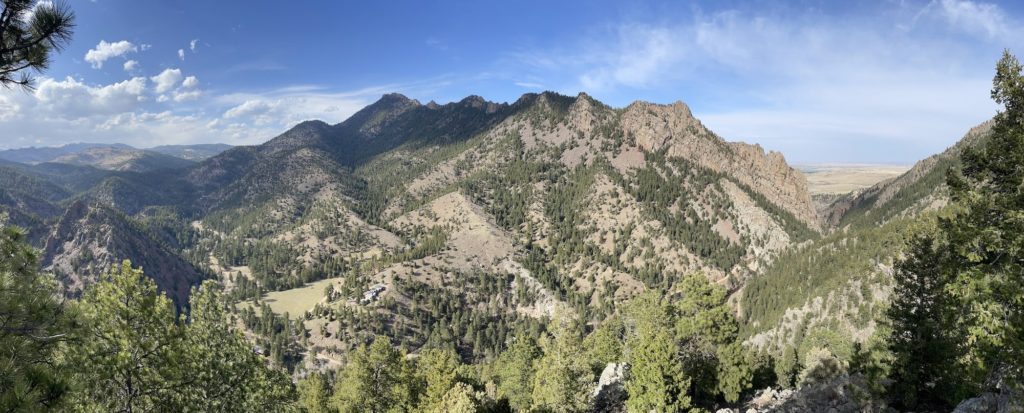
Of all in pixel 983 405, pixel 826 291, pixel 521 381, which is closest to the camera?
pixel 983 405

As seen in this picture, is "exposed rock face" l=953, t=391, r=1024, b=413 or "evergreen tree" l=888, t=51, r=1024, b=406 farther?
"exposed rock face" l=953, t=391, r=1024, b=413

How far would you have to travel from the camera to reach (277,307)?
7712 inches

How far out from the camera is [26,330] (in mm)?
9391

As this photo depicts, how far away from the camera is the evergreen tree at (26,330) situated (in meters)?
7.66

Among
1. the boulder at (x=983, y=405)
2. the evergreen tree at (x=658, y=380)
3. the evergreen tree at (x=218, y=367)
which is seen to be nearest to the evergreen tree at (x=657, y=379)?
the evergreen tree at (x=658, y=380)

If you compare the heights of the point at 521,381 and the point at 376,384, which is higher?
the point at 376,384

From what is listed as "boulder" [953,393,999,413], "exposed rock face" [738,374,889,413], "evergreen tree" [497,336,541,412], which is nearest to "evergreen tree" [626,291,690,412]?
"exposed rock face" [738,374,889,413]

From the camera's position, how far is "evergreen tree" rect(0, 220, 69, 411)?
25.1 ft

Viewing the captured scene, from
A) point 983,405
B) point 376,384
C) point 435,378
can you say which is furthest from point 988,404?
point 376,384

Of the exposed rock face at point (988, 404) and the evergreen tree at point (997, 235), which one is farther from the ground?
the evergreen tree at point (997, 235)

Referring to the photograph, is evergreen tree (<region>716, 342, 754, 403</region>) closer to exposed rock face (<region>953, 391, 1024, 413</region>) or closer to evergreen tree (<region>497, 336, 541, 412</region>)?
exposed rock face (<region>953, 391, 1024, 413</region>)

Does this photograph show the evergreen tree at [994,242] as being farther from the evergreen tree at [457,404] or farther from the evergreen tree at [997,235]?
the evergreen tree at [457,404]

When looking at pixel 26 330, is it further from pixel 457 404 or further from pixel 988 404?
pixel 988 404

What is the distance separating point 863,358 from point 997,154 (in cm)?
3338
